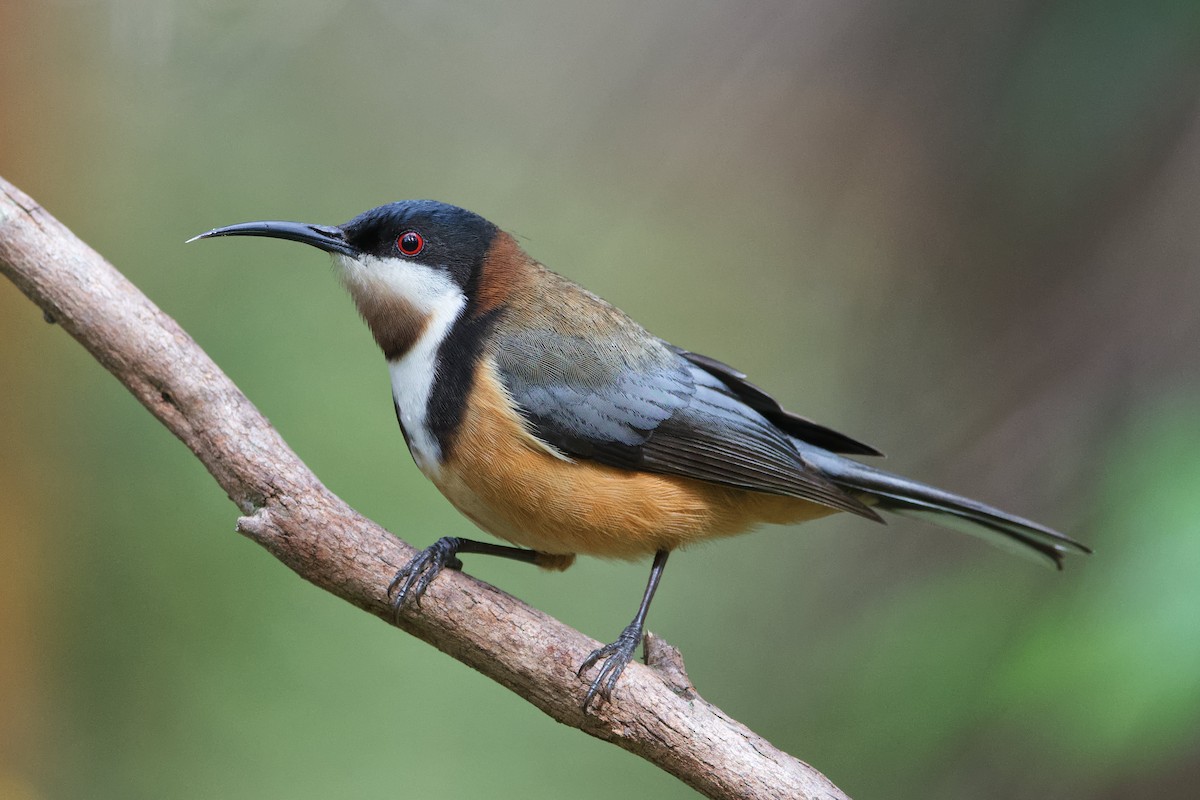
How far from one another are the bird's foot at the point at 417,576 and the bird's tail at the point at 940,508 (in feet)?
4.60

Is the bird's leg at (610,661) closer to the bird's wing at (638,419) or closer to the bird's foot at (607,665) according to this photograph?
the bird's foot at (607,665)

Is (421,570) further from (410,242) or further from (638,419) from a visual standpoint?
(410,242)

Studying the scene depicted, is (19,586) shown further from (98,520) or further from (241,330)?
(241,330)

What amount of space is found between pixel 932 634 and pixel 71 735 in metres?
3.92

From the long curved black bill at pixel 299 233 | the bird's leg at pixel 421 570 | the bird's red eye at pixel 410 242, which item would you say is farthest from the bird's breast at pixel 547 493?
the long curved black bill at pixel 299 233

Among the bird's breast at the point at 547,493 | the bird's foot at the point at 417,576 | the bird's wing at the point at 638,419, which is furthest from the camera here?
the bird's wing at the point at 638,419

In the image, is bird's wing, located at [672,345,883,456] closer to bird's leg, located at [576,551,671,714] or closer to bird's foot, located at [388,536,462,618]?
bird's leg, located at [576,551,671,714]

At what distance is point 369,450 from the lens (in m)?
5.30

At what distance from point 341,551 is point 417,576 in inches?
9.1

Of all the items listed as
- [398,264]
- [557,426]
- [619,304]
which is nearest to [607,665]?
[557,426]

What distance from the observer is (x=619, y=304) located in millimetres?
6133

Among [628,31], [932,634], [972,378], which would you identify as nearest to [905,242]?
[972,378]

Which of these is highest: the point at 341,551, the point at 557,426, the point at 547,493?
the point at 557,426

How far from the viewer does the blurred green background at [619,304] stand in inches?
178
